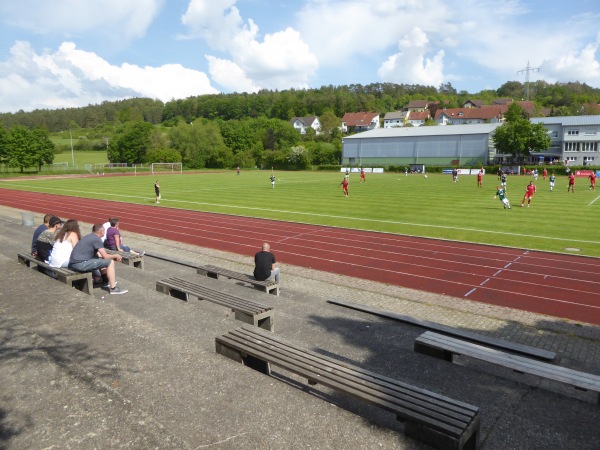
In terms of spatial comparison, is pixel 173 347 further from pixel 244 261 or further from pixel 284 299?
pixel 244 261

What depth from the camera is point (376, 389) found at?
447 centimetres

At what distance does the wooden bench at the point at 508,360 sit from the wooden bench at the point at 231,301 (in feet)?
7.85

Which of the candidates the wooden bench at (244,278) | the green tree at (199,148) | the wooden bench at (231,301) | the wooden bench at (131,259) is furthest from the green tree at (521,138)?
the wooden bench at (231,301)

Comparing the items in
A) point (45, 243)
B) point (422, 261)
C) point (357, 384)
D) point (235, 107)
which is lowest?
point (422, 261)

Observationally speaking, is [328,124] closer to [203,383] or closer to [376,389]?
[203,383]

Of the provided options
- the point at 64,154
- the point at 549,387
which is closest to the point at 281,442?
the point at 549,387

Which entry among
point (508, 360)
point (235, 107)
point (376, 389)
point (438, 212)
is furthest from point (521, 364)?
point (235, 107)

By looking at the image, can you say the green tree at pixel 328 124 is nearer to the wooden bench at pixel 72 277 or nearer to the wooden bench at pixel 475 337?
the wooden bench at pixel 72 277

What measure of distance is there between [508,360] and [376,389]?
233 cm

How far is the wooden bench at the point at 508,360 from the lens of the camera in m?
5.16

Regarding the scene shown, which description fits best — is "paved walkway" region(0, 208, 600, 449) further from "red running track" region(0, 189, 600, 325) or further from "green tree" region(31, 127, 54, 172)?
"green tree" region(31, 127, 54, 172)

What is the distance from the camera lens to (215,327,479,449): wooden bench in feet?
13.0

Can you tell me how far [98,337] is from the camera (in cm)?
598

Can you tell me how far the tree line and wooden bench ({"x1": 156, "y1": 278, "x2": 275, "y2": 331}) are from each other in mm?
83250
